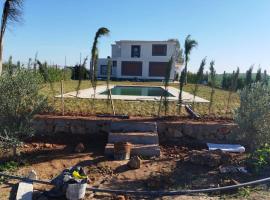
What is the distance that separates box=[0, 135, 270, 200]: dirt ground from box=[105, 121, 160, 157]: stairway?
0.83ft

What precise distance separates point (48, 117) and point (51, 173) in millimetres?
2691

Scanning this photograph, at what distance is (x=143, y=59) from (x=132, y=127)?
1543 inches

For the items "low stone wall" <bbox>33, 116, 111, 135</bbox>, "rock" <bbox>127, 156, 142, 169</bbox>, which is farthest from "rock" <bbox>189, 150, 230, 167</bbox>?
"low stone wall" <bbox>33, 116, 111, 135</bbox>

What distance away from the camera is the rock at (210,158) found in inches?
269

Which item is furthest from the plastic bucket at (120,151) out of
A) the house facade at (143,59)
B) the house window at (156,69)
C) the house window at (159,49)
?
the house window at (159,49)

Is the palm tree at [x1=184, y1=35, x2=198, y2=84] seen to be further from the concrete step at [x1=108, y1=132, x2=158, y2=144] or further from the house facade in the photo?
the house facade

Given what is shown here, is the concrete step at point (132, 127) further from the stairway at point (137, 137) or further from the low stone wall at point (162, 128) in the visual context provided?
the low stone wall at point (162, 128)

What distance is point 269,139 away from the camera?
7.09 meters

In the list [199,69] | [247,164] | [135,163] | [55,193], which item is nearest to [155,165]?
[135,163]

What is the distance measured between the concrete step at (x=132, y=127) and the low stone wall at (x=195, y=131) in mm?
426

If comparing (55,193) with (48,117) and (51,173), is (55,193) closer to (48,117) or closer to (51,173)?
(51,173)

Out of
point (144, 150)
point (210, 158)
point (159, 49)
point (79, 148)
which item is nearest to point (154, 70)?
point (159, 49)

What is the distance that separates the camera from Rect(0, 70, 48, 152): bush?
6.59 m

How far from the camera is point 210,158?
690cm
